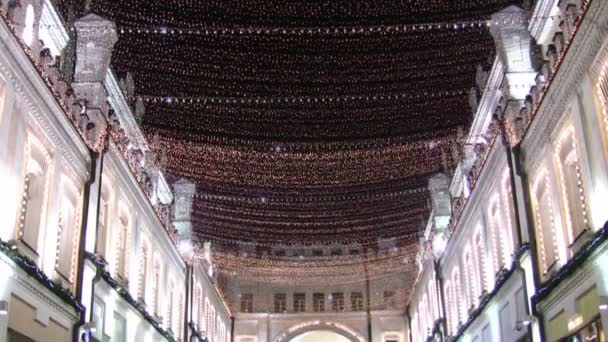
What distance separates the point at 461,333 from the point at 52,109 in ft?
55.8

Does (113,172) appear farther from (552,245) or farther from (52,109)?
(552,245)

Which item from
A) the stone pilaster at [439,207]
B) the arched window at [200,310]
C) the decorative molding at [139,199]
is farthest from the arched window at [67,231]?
the arched window at [200,310]

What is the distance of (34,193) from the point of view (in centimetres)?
1695

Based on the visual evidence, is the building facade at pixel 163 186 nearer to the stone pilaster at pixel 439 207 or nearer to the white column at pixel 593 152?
the white column at pixel 593 152

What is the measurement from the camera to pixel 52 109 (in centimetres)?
1725

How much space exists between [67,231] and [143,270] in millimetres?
7571

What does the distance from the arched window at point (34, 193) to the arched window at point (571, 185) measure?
10816 mm

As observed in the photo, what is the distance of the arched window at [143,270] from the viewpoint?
83.9ft

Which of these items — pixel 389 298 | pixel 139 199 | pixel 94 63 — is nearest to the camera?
pixel 94 63

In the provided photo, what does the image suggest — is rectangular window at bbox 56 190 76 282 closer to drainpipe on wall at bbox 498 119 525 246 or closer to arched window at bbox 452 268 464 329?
drainpipe on wall at bbox 498 119 525 246

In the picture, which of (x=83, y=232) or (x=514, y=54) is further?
(x=514, y=54)

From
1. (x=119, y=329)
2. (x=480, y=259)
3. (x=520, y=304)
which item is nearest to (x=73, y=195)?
(x=119, y=329)

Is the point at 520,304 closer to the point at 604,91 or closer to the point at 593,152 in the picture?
the point at 593,152

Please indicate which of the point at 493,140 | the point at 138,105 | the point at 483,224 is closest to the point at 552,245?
the point at 493,140
